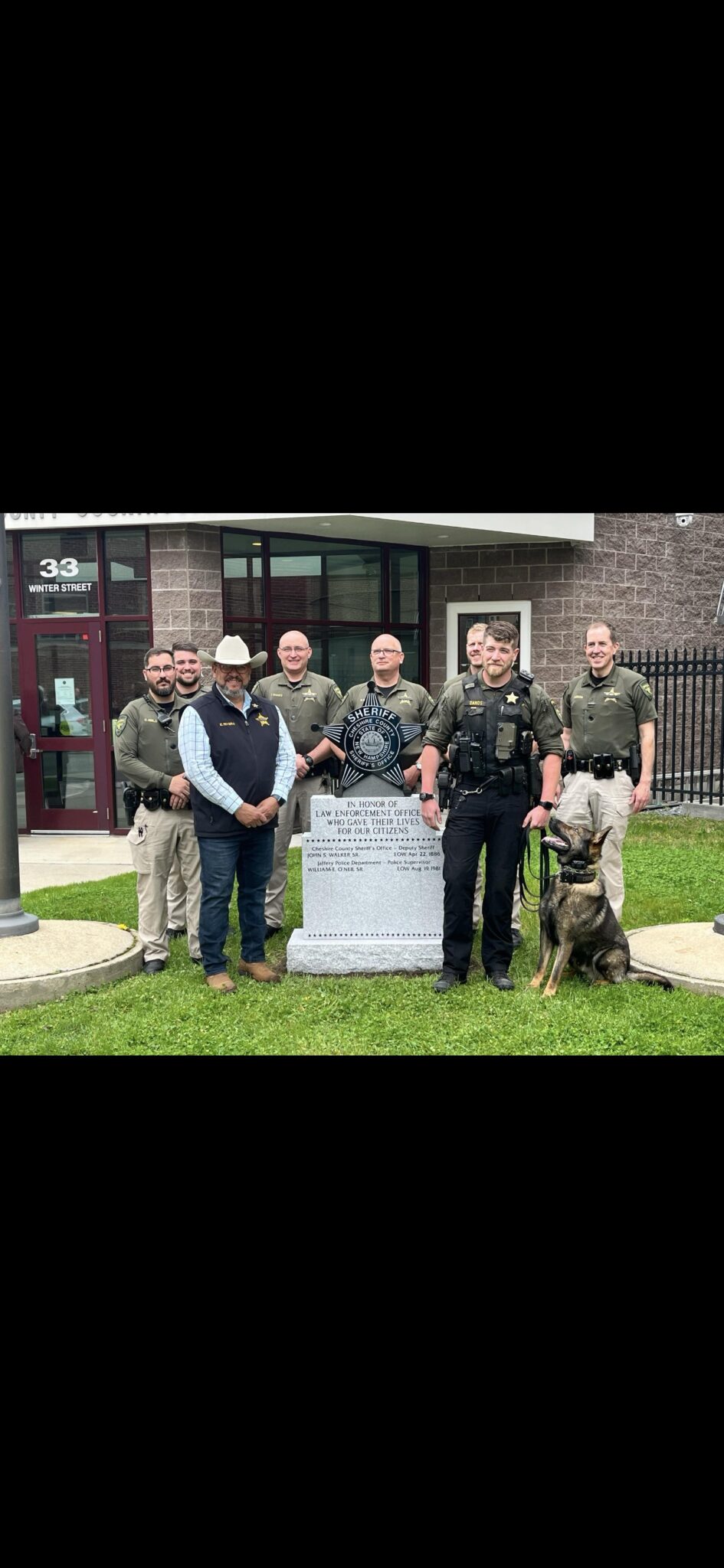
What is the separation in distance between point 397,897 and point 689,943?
175cm

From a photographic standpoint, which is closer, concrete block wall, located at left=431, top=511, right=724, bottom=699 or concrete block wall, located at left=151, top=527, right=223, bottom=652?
concrete block wall, located at left=151, top=527, right=223, bottom=652

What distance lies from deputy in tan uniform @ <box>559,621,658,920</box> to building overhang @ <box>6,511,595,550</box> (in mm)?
5194

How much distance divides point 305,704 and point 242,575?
5663 millimetres

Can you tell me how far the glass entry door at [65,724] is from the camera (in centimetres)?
1285

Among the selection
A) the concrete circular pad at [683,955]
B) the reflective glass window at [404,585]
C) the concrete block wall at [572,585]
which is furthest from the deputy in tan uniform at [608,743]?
the concrete block wall at [572,585]

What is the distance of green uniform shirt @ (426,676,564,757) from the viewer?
21.7 ft

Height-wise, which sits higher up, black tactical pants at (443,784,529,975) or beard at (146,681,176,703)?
beard at (146,681,176,703)

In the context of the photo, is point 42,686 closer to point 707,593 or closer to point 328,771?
point 328,771

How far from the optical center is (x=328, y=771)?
7.87 m

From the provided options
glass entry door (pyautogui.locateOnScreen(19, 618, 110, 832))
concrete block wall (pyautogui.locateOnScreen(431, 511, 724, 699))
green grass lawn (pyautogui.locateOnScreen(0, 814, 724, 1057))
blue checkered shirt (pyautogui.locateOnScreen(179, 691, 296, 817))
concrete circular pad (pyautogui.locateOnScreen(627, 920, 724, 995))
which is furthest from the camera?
concrete block wall (pyautogui.locateOnScreen(431, 511, 724, 699))

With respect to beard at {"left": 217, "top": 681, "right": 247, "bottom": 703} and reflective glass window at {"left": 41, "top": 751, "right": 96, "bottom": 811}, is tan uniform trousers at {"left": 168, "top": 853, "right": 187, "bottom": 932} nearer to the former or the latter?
beard at {"left": 217, "top": 681, "right": 247, "bottom": 703}

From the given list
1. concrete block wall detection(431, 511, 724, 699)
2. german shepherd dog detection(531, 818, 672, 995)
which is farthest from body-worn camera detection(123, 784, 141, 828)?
concrete block wall detection(431, 511, 724, 699)

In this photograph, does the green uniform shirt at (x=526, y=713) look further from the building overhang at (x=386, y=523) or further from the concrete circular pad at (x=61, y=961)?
the building overhang at (x=386, y=523)

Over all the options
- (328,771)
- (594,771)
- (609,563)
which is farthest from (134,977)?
(609,563)
